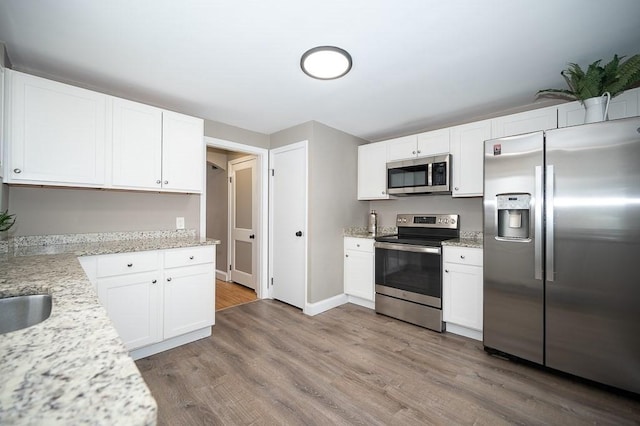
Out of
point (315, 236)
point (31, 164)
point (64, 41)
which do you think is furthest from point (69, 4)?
point (315, 236)

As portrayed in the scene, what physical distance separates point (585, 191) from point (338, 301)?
8.62ft

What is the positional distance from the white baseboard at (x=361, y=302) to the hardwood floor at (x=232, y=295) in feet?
4.21

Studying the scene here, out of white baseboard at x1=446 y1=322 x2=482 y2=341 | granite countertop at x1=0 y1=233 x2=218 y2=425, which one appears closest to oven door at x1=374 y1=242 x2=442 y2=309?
white baseboard at x1=446 y1=322 x2=482 y2=341

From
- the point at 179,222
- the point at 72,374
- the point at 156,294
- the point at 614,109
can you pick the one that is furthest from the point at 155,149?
the point at 614,109

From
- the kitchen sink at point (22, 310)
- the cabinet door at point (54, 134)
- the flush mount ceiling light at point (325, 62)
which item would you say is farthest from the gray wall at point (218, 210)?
the kitchen sink at point (22, 310)

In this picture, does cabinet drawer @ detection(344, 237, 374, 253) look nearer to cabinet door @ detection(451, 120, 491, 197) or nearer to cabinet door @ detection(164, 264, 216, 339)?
cabinet door @ detection(451, 120, 491, 197)

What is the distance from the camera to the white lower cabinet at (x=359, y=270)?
3416 millimetres

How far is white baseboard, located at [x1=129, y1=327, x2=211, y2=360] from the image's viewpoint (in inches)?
89.4

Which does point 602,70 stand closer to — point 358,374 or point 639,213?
point 639,213

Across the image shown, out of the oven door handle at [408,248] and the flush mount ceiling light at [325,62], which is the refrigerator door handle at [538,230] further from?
the flush mount ceiling light at [325,62]

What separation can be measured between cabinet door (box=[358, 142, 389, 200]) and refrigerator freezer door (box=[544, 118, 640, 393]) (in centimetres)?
176

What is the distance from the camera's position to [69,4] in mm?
1510

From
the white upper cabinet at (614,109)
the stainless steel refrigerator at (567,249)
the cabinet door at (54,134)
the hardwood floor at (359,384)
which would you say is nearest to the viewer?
the hardwood floor at (359,384)

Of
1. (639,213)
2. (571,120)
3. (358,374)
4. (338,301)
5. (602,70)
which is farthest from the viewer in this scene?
(338,301)
